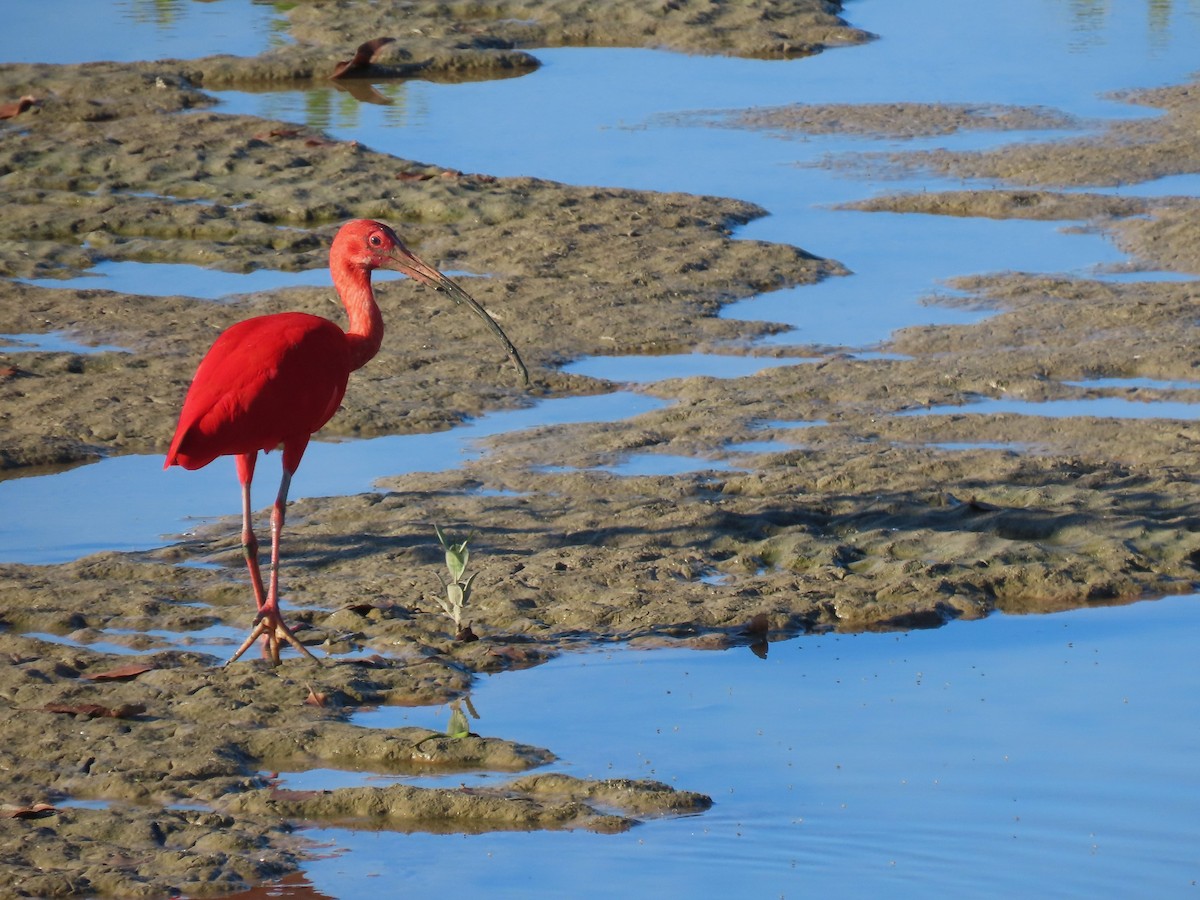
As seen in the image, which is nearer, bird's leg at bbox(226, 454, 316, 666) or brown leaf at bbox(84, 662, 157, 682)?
brown leaf at bbox(84, 662, 157, 682)

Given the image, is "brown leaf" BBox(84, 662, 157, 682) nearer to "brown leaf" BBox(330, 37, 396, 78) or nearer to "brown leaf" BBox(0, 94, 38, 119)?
"brown leaf" BBox(0, 94, 38, 119)

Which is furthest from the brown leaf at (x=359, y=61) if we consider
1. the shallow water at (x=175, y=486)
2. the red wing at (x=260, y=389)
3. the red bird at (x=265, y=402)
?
the red wing at (x=260, y=389)

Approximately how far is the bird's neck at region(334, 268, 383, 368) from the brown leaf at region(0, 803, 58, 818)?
2288mm

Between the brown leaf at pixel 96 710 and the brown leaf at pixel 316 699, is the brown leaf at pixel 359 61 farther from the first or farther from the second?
the brown leaf at pixel 96 710

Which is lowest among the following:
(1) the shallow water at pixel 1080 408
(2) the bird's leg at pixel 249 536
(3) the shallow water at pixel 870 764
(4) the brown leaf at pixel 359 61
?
(3) the shallow water at pixel 870 764

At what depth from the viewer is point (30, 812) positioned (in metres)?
5.69

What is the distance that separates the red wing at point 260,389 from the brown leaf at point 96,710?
930 millimetres

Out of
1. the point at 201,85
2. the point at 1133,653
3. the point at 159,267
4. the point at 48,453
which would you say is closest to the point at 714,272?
the point at 159,267

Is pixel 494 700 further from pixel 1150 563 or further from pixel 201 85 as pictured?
pixel 201 85

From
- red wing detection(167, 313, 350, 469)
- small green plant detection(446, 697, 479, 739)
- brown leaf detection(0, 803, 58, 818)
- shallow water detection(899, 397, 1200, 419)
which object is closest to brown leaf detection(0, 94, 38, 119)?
shallow water detection(899, 397, 1200, 419)

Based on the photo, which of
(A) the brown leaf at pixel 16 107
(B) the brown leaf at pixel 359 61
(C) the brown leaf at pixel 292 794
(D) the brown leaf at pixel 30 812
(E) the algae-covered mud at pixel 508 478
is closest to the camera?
(D) the brown leaf at pixel 30 812

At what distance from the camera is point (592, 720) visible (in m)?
6.47

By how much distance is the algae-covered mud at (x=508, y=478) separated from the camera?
19.9 feet

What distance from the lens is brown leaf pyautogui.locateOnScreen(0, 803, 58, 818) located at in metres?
5.69
